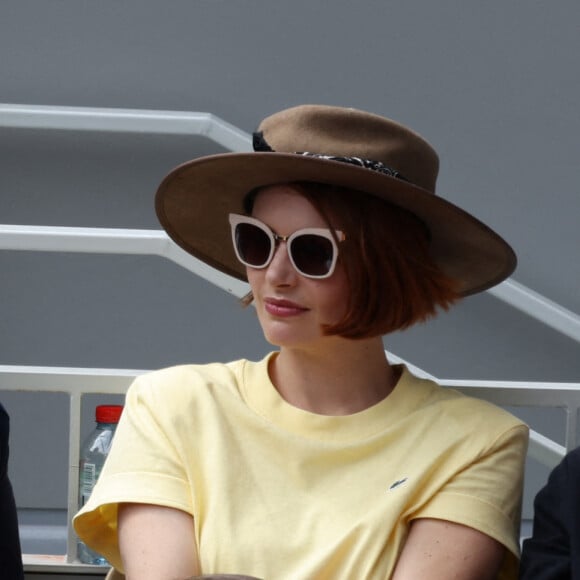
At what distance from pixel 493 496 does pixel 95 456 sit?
93cm

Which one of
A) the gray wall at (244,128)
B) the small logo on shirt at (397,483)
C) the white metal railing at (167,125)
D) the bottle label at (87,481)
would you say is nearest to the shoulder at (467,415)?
the small logo on shirt at (397,483)

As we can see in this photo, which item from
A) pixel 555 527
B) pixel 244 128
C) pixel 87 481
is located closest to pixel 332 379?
pixel 555 527

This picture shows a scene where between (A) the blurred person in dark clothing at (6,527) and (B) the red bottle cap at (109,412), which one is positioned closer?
(A) the blurred person in dark clothing at (6,527)

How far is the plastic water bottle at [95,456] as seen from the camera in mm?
2117

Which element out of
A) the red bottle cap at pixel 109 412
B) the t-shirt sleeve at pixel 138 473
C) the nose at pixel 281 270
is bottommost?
the red bottle cap at pixel 109 412

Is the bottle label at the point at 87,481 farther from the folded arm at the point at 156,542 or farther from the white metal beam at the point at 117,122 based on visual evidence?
the white metal beam at the point at 117,122

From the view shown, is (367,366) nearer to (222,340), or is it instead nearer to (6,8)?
(222,340)

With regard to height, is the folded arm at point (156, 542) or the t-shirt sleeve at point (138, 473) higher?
the t-shirt sleeve at point (138, 473)

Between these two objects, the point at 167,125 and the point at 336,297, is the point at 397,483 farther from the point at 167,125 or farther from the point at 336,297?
the point at 167,125

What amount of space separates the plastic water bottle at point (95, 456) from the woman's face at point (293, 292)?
547 mm

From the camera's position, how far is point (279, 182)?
1.79 meters

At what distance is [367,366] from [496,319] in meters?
2.04

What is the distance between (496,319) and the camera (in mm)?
3842

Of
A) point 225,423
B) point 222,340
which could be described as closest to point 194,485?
point 225,423
